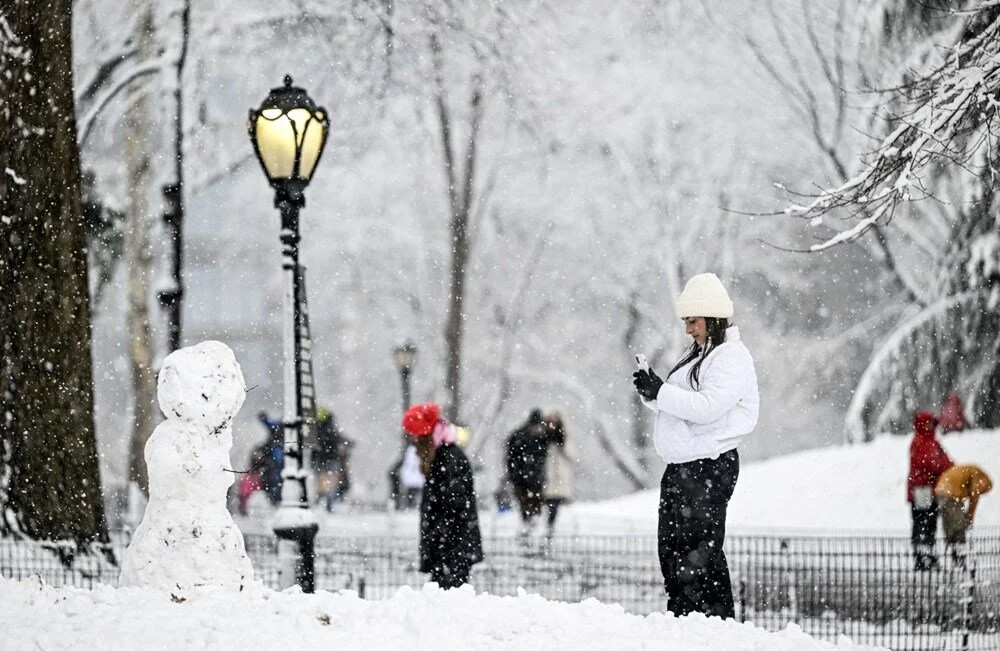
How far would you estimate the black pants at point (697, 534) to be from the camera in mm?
7656

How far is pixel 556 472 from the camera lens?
2130 cm

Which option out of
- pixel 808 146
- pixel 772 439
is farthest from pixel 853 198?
pixel 772 439

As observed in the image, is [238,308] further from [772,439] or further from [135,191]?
[135,191]

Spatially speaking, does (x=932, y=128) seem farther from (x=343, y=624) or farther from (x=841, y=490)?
(x=841, y=490)

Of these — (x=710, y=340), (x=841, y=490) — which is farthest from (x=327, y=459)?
(x=710, y=340)

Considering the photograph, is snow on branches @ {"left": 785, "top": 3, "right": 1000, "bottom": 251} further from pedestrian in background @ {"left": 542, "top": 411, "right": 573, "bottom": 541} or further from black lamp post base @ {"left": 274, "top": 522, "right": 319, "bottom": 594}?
pedestrian in background @ {"left": 542, "top": 411, "right": 573, "bottom": 541}

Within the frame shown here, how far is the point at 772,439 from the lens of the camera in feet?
137

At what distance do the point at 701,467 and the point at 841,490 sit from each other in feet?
45.2

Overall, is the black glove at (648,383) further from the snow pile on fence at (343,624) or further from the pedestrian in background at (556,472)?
the pedestrian in background at (556,472)

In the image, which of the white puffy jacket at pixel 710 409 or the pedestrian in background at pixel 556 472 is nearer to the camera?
the white puffy jacket at pixel 710 409

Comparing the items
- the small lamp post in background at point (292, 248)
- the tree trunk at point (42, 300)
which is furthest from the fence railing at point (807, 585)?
the small lamp post in background at point (292, 248)

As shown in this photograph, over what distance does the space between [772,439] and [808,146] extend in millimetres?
11741

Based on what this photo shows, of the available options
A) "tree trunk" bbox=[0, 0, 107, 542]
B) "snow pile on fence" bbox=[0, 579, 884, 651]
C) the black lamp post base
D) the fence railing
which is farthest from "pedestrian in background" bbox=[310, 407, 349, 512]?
"snow pile on fence" bbox=[0, 579, 884, 651]

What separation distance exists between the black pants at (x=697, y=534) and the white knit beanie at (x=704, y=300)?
0.74 metres
